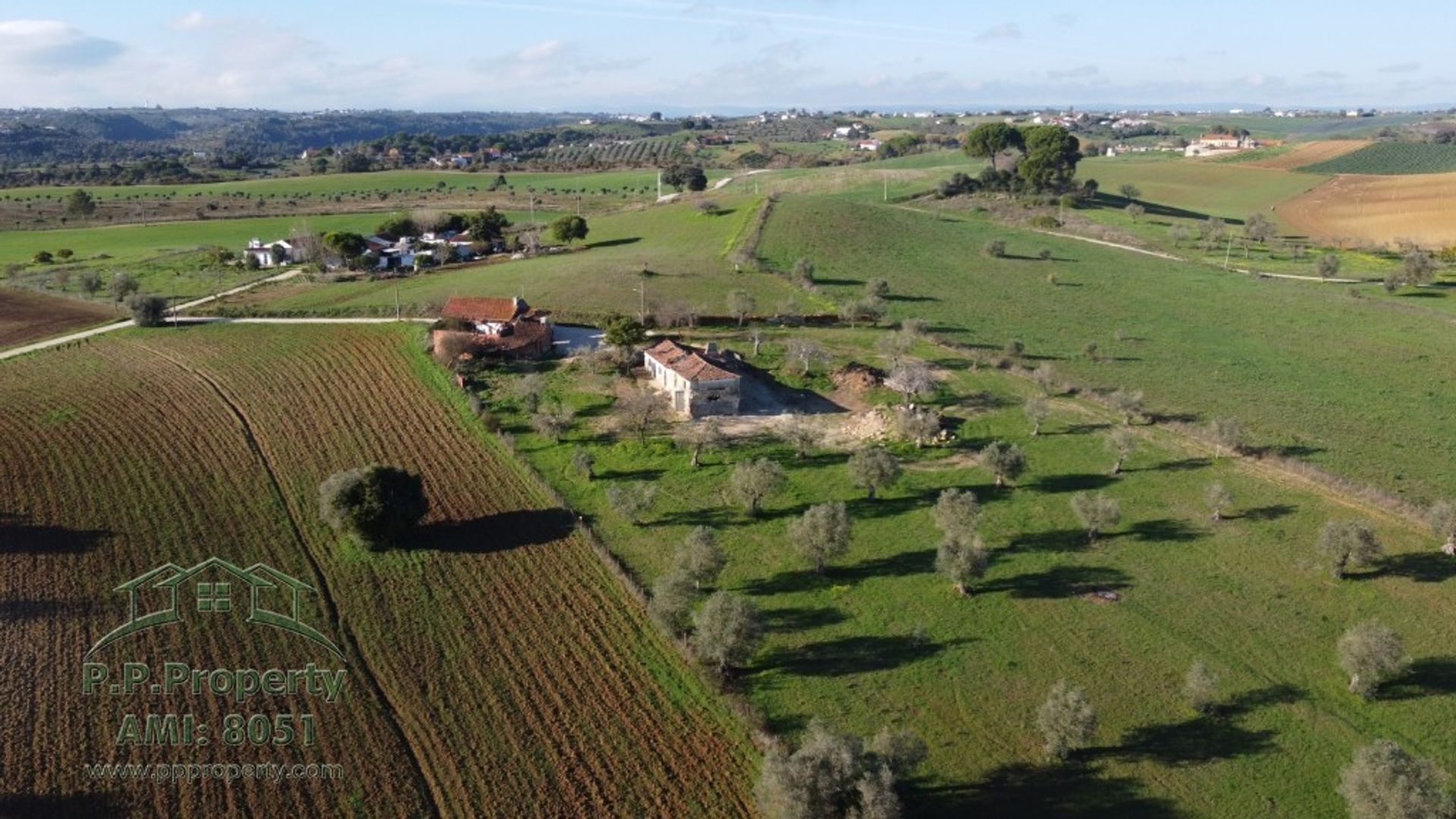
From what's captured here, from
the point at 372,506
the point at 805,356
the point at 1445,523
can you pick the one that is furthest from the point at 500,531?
the point at 1445,523

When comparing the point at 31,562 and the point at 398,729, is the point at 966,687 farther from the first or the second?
the point at 31,562

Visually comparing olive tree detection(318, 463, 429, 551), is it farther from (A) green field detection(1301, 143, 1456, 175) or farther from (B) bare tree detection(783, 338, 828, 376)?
(A) green field detection(1301, 143, 1456, 175)

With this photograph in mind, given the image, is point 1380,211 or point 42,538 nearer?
point 42,538

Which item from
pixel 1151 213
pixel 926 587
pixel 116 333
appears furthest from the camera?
pixel 1151 213

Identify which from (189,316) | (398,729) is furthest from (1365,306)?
(189,316)

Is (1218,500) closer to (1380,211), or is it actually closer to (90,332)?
(90,332)

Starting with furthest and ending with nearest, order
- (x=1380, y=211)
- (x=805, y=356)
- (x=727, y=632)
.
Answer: (x=1380, y=211) → (x=805, y=356) → (x=727, y=632)
